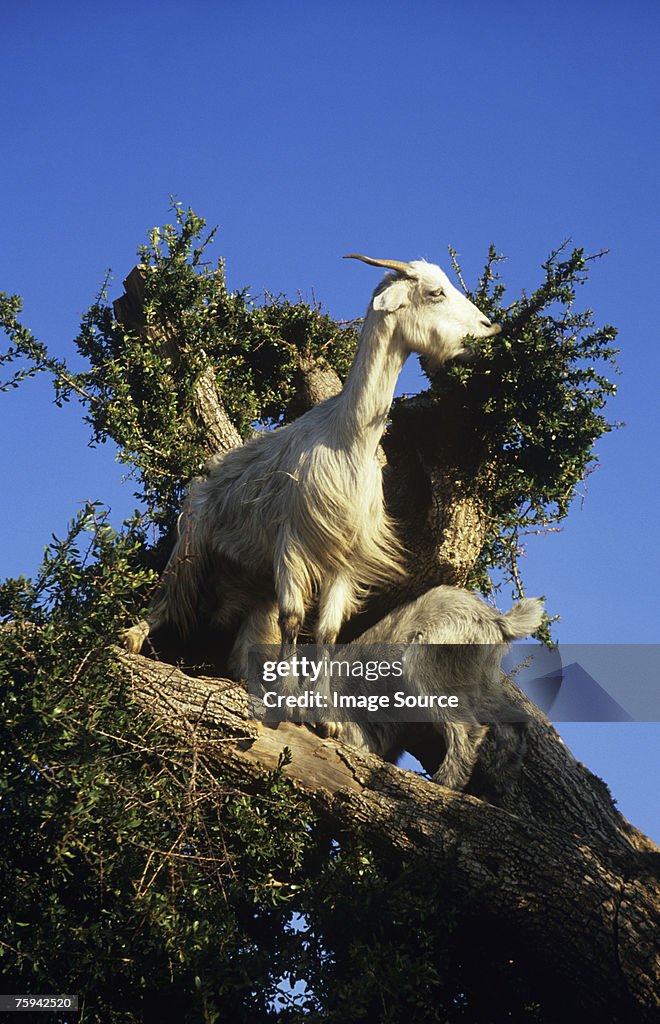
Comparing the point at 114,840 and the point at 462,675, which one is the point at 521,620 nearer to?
the point at 462,675

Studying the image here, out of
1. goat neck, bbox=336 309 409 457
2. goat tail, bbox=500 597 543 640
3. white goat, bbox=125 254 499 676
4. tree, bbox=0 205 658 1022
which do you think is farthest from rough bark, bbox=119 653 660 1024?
goat neck, bbox=336 309 409 457

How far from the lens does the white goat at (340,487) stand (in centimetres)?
842

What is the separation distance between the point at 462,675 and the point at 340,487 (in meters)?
1.81

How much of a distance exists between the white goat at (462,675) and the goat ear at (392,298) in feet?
7.92

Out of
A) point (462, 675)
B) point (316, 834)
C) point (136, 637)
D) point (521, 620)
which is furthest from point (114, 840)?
point (521, 620)

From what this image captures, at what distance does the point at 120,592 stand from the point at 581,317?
4.49m

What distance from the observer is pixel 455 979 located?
24.2 feet

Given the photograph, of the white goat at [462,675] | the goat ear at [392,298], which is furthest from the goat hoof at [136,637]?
the goat ear at [392,298]

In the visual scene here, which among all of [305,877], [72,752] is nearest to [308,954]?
[305,877]

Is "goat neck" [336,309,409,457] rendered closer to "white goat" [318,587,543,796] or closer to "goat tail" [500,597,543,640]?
"white goat" [318,587,543,796]

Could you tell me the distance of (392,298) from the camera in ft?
27.7

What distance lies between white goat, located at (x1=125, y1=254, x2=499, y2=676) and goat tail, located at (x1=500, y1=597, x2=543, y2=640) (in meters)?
1.02

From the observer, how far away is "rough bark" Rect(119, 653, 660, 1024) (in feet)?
22.1

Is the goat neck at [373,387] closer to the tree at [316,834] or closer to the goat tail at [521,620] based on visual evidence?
the tree at [316,834]
